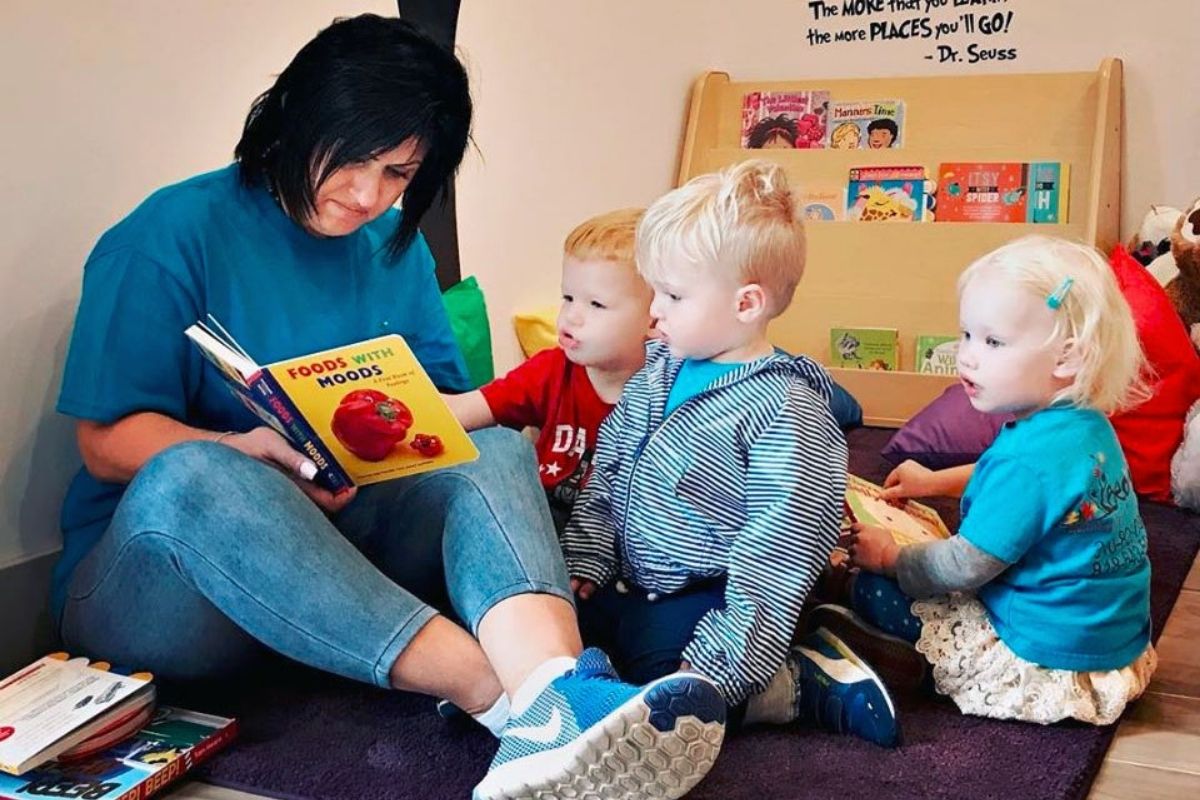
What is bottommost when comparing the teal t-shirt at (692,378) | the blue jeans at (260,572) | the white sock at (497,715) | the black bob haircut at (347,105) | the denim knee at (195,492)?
the white sock at (497,715)

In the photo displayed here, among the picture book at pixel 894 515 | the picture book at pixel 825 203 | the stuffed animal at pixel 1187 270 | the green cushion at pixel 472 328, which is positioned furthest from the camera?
the picture book at pixel 825 203

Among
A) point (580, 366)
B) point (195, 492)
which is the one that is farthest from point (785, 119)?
point (195, 492)

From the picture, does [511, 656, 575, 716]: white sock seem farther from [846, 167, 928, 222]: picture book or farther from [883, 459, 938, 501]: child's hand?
[846, 167, 928, 222]: picture book

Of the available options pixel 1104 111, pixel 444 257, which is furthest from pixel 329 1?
pixel 1104 111

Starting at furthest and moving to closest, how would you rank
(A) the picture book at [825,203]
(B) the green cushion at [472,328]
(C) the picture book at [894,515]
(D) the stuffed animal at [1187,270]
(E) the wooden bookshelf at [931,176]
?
(A) the picture book at [825,203] < (E) the wooden bookshelf at [931,176] < (D) the stuffed animal at [1187,270] < (B) the green cushion at [472,328] < (C) the picture book at [894,515]

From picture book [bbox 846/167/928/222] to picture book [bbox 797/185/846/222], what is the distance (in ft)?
0.05

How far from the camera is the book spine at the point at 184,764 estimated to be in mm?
1160

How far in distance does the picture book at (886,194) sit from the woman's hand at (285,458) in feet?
6.32

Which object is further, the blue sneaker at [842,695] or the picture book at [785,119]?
the picture book at [785,119]

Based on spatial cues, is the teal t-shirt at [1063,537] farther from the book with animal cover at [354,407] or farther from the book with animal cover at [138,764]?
the book with animal cover at [138,764]

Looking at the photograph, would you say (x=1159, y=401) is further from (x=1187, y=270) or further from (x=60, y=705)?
(x=60, y=705)

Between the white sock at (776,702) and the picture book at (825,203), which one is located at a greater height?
the picture book at (825,203)

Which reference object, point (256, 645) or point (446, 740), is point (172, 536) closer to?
point (256, 645)

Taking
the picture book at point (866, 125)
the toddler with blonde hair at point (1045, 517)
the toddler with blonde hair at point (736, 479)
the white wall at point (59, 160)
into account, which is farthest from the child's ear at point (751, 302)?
the picture book at point (866, 125)
